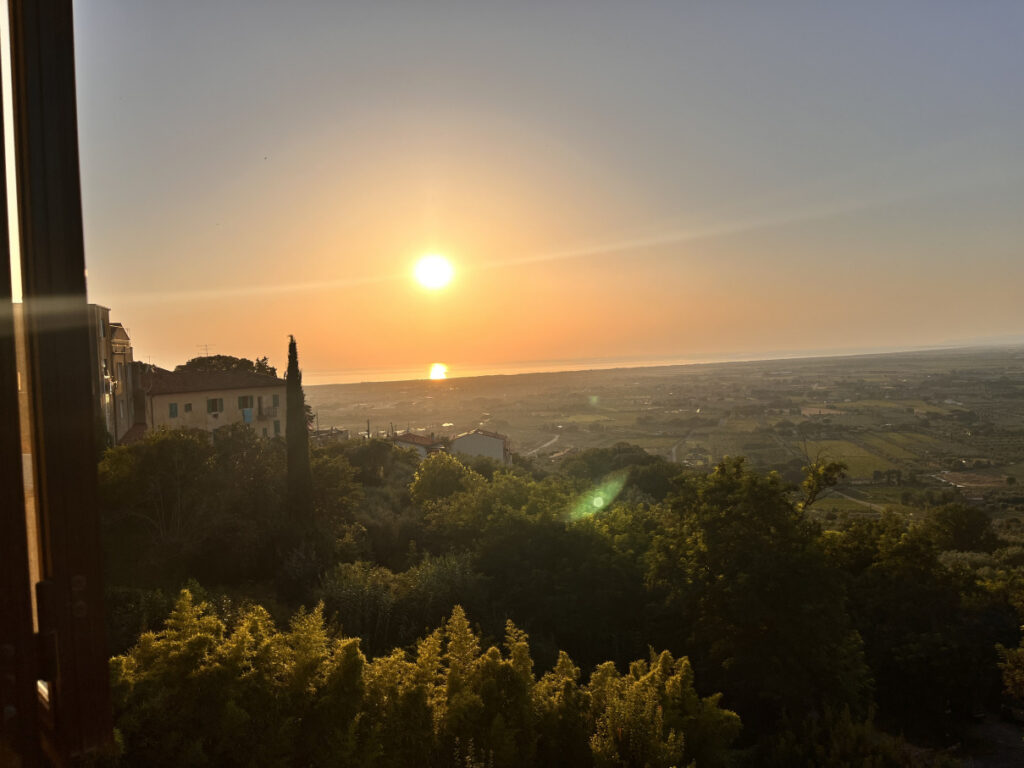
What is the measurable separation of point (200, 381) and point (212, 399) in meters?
1.21

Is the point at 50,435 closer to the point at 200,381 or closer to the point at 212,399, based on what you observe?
the point at 212,399

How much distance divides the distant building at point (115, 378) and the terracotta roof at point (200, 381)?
2.32 metres

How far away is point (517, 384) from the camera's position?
181 metres

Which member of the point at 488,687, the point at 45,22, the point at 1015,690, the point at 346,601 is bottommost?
the point at 1015,690

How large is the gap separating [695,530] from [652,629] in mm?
2303

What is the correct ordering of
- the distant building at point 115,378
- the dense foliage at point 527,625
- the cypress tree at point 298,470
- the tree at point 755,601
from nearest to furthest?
the dense foliage at point 527,625 → the tree at point 755,601 → the cypress tree at point 298,470 → the distant building at point 115,378

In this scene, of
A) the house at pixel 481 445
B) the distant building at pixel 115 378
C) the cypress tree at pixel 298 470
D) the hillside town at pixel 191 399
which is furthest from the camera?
the house at pixel 481 445

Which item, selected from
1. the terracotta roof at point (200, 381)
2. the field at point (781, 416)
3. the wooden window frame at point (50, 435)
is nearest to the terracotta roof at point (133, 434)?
the terracotta roof at point (200, 381)

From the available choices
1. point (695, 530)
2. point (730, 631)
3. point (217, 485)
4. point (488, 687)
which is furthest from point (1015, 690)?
point (217, 485)

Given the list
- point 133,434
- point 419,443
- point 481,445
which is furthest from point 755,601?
point 481,445

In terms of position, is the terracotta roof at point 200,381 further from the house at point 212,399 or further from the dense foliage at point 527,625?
the dense foliage at point 527,625

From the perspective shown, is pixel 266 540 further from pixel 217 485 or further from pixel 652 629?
pixel 652 629

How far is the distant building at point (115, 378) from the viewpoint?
20.2m

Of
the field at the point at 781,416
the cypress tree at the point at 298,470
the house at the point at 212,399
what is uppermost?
the house at the point at 212,399
